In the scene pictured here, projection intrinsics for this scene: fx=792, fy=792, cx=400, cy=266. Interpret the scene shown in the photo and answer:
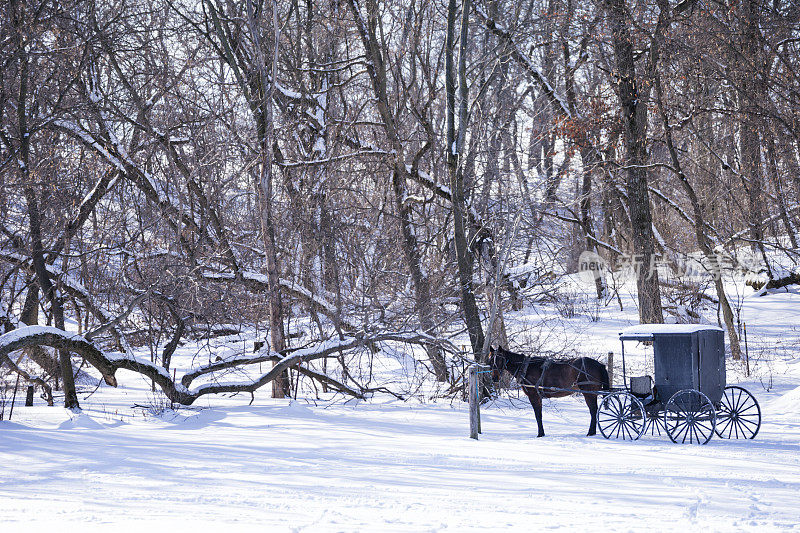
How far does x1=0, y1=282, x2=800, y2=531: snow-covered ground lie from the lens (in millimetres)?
6773

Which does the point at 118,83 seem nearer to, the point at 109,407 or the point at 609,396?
the point at 109,407

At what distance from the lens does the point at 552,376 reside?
40.2 feet

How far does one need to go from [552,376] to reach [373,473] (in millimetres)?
4336

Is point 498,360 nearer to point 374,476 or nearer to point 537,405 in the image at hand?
point 537,405

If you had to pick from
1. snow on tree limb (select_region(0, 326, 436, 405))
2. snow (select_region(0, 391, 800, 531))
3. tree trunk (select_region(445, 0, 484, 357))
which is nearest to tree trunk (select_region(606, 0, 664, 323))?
tree trunk (select_region(445, 0, 484, 357))

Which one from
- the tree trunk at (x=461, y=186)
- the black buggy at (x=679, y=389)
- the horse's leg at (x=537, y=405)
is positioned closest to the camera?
the black buggy at (x=679, y=389)

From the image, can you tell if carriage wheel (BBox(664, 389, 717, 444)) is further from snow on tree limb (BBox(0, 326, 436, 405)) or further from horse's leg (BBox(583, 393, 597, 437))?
snow on tree limb (BBox(0, 326, 436, 405))

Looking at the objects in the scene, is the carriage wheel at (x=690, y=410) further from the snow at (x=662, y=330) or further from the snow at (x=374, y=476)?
the snow at (x=662, y=330)

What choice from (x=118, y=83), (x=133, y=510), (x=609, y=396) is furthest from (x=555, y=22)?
(x=133, y=510)

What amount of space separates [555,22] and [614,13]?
1858 millimetres

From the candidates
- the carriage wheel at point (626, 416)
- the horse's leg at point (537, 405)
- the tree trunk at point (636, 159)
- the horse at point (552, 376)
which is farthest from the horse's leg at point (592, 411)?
the tree trunk at point (636, 159)

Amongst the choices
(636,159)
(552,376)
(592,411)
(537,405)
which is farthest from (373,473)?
(636,159)

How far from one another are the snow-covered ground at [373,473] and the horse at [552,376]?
1.91 ft

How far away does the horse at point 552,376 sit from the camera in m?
12.0
